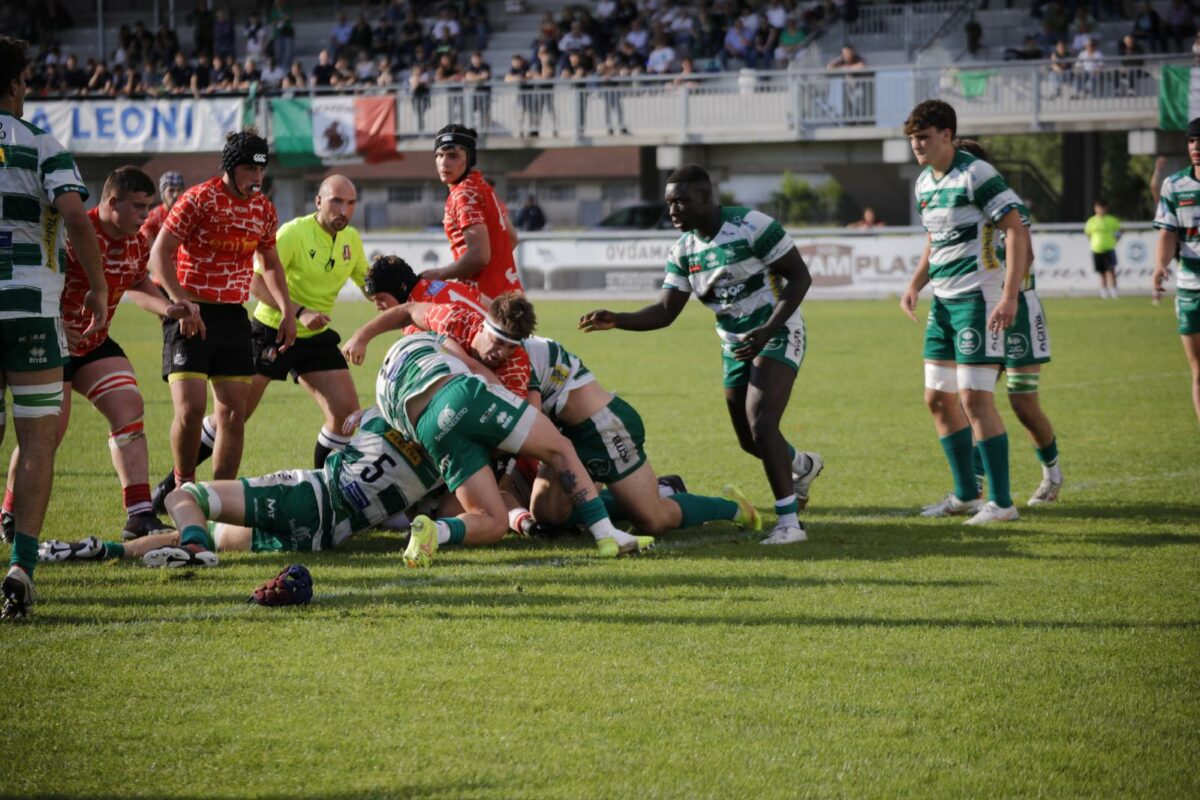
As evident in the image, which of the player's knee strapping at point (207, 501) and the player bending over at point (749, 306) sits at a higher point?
the player bending over at point (749, 306)

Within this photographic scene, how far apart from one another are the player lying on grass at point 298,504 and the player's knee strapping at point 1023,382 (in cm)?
366

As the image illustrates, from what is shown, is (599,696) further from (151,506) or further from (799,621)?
(151,506)

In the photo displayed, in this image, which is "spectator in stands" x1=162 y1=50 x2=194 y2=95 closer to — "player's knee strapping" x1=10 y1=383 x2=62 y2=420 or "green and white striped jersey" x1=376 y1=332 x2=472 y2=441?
"green and white striped jersey" x1=376 y1=332 x2=472 y2=441

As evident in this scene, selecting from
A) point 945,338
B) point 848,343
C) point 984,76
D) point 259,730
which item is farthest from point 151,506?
point 984,76

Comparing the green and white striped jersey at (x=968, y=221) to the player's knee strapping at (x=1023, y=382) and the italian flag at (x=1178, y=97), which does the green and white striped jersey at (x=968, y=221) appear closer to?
the player's knee strapping at (x=1023, y=382)

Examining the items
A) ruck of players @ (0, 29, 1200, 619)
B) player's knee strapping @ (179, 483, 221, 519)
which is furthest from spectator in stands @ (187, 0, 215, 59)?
player's knee strapping @ (179, 483, 221, 519)

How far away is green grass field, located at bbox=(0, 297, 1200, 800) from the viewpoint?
13.0 ft

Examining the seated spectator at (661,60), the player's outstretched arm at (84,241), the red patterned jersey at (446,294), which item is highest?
the seated spectator at (661,60)

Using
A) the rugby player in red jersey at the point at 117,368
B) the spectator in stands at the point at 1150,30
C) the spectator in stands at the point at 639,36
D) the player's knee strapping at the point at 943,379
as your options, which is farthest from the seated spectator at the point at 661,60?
the rugby player in red jersey at the point at 117,368

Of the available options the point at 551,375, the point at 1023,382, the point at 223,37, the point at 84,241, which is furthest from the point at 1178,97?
the point at 84,241

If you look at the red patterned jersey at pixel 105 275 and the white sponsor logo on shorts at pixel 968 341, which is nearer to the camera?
the red patterned jersey at pixel 105 275

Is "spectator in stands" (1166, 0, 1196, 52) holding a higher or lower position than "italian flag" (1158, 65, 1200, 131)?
higher

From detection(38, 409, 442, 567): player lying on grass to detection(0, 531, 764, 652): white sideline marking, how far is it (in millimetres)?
510

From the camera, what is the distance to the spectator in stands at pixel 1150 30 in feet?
96.6
